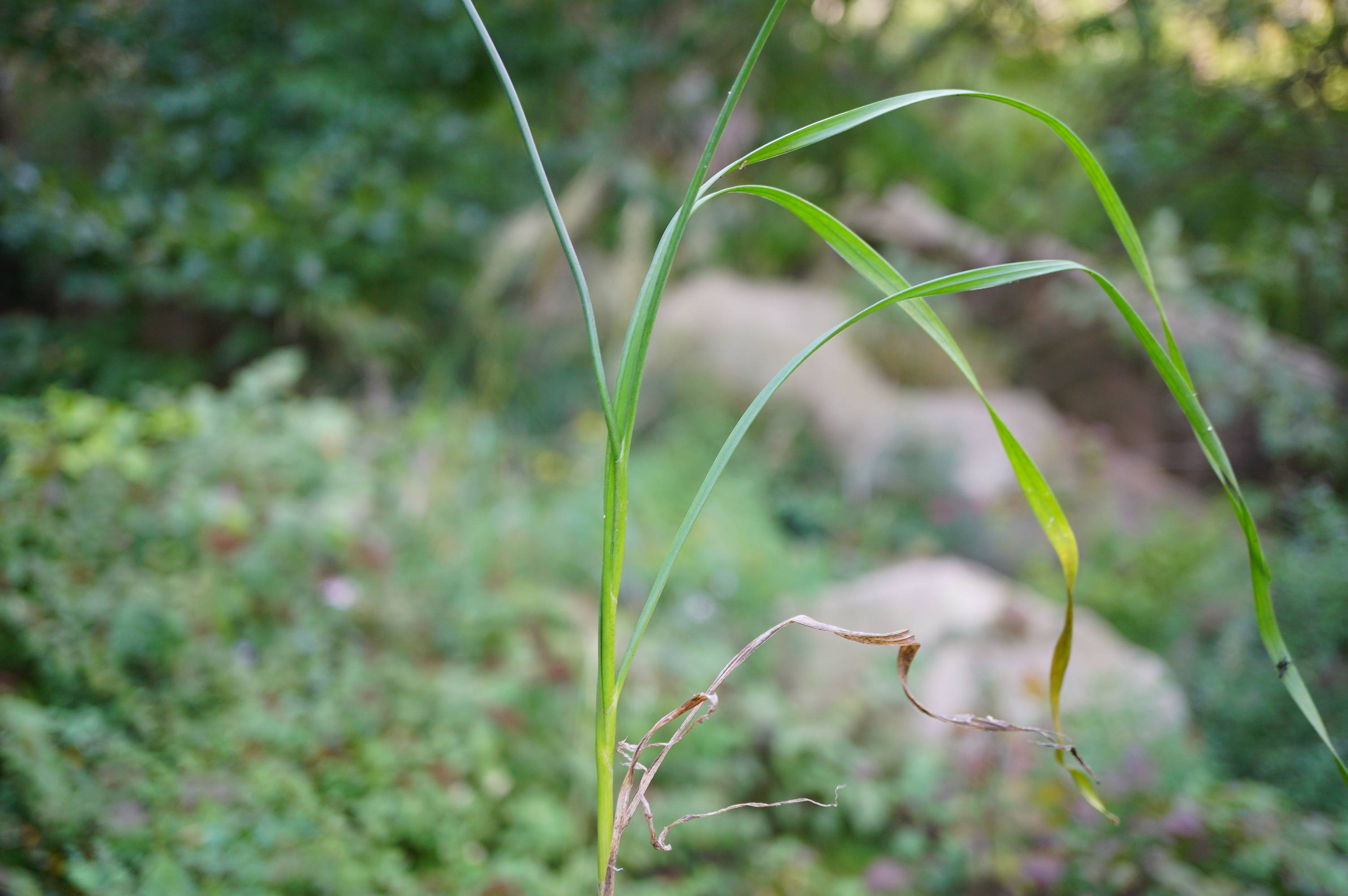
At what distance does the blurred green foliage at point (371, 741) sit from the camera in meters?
1.26

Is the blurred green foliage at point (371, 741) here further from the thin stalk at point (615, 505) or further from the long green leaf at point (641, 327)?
the long green leaf at point (641, 327)

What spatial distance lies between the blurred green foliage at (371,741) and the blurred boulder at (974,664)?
0.46 ft

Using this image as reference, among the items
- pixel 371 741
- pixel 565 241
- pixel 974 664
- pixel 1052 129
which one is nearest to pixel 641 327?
pixel 565 241

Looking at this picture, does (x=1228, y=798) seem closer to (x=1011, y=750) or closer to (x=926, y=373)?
(x=1011, y=750)

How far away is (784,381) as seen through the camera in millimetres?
521

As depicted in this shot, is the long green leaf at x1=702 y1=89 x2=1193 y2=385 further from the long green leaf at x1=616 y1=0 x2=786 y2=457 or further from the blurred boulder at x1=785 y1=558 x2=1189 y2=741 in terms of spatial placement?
the blurred boulder at x1=785 y1=558 x2=1189 y2=741

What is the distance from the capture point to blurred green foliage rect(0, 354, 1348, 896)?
126 centimetres

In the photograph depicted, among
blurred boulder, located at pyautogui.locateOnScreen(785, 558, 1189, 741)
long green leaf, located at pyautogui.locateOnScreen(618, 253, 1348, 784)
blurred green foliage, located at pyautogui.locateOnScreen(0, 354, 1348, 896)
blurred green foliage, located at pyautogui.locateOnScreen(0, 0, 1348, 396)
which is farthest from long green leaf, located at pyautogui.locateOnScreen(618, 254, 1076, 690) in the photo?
blurred green foliage, located at pyautogui.locateOnScreen(0, 0, 1348, 396)

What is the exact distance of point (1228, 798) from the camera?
1.47 metres

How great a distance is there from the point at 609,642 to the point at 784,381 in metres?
0.23

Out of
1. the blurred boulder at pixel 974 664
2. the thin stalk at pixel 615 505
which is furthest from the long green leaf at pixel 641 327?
the blurred boulder at pixel 974 664

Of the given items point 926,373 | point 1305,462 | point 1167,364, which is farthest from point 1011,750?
point 926,373

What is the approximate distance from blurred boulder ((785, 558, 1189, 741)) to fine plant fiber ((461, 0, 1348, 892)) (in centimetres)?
132

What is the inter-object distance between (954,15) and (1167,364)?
466 cm
